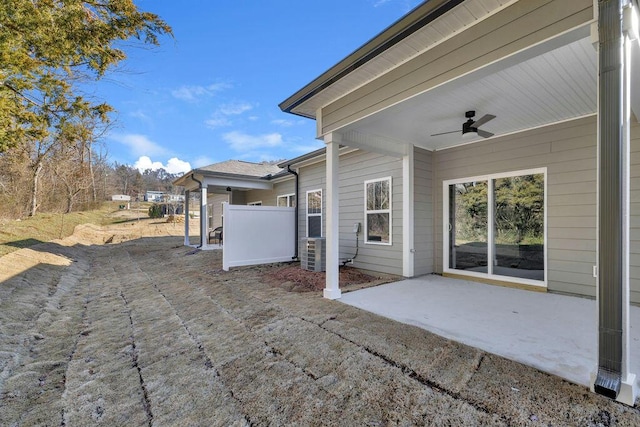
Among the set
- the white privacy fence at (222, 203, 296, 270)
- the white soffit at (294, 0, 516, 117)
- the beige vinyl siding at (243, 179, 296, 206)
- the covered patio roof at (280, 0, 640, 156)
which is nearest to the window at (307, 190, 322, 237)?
the white privacy fence at (222, 203, 296, 270)

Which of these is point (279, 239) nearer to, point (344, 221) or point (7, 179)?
point (344, 221)

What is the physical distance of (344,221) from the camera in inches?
281

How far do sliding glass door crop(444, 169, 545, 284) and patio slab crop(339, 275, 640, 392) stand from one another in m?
0.48

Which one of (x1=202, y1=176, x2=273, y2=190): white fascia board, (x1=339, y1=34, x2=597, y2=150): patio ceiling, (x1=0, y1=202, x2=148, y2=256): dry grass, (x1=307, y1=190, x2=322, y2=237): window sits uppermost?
(x1=339, y1=34, x2=597, y2=150): patio ceiling

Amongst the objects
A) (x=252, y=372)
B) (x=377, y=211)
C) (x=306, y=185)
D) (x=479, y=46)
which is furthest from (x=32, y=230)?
(x=479, y=46)

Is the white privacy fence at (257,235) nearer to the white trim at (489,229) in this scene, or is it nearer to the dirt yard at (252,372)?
the dirt yard at (252,372)

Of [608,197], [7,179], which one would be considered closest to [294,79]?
[608,197]

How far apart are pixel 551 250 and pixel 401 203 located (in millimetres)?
2515

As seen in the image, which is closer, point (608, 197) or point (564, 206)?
point (608, 197)

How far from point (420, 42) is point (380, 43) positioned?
15.2 inches

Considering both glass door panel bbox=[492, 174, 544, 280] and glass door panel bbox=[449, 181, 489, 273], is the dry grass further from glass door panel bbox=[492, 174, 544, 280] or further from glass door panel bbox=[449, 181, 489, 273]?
glass door panel bbox=[492, 174, 544, 280]

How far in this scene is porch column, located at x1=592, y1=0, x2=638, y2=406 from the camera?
5.70 feet

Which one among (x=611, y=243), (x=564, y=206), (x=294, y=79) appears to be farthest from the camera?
(x=294, y=79)

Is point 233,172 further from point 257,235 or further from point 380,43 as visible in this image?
point 380,43
